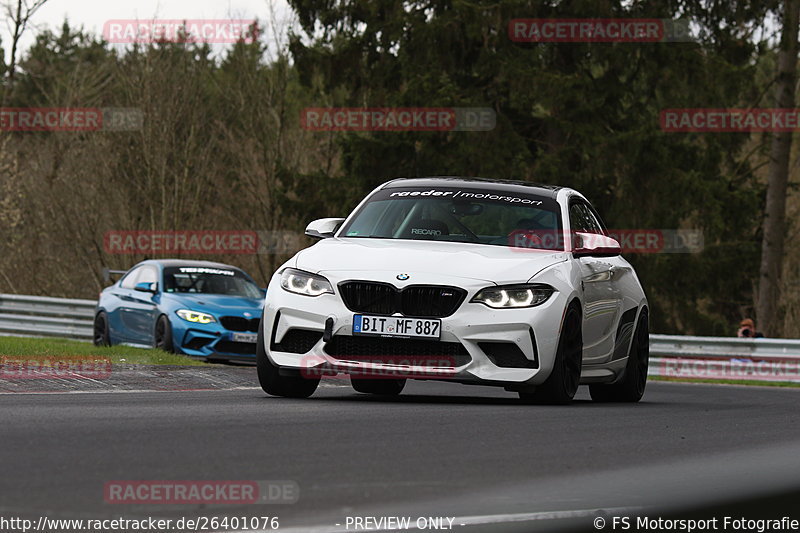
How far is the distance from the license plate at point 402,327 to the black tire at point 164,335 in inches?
372

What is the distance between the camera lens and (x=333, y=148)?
4003cm

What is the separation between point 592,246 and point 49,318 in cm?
2036

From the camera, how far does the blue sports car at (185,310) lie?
18609 mm

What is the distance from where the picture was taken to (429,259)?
9.88 metres

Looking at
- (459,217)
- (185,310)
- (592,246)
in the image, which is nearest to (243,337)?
(185,310)

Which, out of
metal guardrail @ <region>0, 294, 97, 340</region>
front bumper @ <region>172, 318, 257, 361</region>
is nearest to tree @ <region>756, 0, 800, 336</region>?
metal guardrail @ <region>0, 294, 97, 340</region>

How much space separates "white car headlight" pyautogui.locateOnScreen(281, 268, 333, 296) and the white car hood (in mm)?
51

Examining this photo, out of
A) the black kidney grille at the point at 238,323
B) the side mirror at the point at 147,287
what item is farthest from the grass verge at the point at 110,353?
the side mirror at the point at 147,287

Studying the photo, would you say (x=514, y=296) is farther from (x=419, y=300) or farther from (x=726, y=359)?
(x=726, y=359)

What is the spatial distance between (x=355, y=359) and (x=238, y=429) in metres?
2.33

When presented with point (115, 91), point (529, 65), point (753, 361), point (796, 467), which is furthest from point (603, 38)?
point (796, 467)

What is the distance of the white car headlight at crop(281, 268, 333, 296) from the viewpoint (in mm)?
9828

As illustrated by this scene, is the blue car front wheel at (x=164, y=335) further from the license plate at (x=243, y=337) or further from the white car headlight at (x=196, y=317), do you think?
the license plate at (x=243, y=337)

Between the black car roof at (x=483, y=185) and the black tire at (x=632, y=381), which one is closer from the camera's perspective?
the black car roof at (x=483, y=185)
